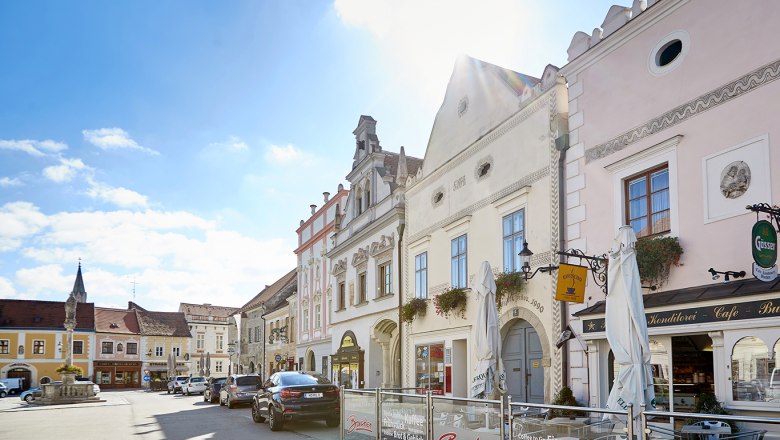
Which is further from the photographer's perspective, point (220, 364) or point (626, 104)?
point (220, 364)

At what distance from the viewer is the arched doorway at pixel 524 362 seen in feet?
53.0

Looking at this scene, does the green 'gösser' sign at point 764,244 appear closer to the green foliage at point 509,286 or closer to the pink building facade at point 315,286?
the green foliage at point 509,286

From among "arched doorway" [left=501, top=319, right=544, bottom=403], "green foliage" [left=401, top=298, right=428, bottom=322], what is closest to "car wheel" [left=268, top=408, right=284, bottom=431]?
"arched doorway" [left=501, top=319, right=544, bottom=403]

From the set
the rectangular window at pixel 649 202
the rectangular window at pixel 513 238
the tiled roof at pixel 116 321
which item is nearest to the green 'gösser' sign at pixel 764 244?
the rectangular window at pixel 649 202

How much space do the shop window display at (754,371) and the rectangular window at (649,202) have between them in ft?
8.62

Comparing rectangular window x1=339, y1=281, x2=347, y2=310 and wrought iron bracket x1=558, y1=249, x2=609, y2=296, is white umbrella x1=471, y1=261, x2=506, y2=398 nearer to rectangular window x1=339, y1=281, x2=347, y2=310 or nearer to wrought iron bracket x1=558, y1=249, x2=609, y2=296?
wrought iron bracket x1=558, y1=249, x2=609, y2=296

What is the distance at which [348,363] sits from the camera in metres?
29.4

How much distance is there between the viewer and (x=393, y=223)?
82.8 feet

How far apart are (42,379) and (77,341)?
549 centimetres

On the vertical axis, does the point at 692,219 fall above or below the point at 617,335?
above

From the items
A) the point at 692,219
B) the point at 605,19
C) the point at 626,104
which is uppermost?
the point at 605,19

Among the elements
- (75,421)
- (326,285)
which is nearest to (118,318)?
(326,285)

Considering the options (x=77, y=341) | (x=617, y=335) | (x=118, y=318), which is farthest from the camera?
(x=118, y=318)

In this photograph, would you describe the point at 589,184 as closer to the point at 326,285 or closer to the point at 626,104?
the point at 626,104
